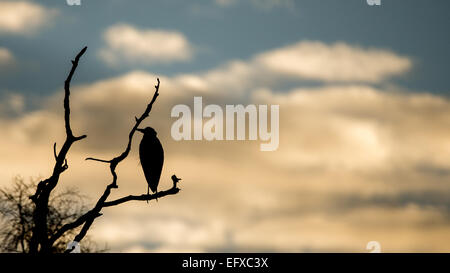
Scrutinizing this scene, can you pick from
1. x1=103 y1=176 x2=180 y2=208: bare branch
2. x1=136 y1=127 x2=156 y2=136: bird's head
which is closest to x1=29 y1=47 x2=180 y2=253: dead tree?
x1=103 y1=176 x2=180 y2=208: bare branch

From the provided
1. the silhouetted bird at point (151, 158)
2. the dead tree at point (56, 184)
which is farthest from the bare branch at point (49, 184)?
the silhouetted bird at point (151, 158)

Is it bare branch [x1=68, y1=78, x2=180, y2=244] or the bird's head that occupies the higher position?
the bird's head

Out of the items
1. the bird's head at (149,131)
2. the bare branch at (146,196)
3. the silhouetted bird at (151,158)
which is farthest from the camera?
the bird's head at (149,131)

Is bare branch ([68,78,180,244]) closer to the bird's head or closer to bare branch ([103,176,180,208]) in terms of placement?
bare branch ([103,176,180,208])

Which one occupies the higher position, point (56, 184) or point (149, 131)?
point (149, 131)

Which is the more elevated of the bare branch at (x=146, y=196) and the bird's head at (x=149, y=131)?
the bird's head at (x=149, y=131)

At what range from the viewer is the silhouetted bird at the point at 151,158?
11797mm

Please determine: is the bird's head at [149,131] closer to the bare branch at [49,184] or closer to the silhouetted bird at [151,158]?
the silhouetted bird at [151,158]

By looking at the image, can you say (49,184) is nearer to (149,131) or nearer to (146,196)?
(146,196)

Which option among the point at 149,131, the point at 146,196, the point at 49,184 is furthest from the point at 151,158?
the point at 49,184

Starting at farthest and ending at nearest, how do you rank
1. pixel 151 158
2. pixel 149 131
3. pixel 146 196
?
pixel 149 131
pixel 151 158
pixel 146 196

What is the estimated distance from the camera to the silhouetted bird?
464 inches

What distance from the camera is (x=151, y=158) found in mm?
11805
